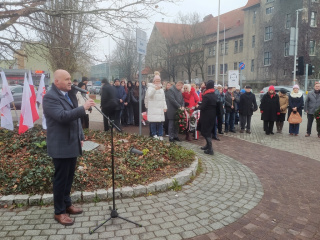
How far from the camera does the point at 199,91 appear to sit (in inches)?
466

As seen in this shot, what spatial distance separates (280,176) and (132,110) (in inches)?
295

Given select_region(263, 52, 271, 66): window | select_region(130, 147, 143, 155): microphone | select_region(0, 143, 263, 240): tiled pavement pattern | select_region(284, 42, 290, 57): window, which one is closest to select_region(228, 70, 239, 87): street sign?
select_region(130, 147, 143, 155): microphone

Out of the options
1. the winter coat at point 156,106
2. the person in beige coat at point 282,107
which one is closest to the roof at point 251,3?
the person in beige coat at point 282,107

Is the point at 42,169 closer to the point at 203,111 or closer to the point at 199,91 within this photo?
the point at 203,111

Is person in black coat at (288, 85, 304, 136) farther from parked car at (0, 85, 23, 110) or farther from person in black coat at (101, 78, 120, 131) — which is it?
parked car at (0, 85, 23, 110)

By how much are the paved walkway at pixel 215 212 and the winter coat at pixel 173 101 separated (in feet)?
9.25

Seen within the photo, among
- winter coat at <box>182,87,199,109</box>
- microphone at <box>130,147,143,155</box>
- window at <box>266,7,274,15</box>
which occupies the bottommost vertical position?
microphone at <box>130,147,143,155</box>

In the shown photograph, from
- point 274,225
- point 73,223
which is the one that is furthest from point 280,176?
point 73,223

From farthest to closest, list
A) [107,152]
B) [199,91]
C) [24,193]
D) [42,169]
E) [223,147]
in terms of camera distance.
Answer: [199,91], [223,147], [107,152], [42,169], [24,193]

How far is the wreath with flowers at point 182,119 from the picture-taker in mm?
8828

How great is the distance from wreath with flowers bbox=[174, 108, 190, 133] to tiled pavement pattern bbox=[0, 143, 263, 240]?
362 centimetres

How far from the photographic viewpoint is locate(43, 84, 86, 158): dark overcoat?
11.2ft

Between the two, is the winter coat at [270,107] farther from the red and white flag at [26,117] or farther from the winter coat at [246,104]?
the red and white flag at [26,117]

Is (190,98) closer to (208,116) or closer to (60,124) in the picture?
(208,116)
